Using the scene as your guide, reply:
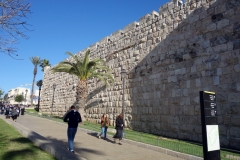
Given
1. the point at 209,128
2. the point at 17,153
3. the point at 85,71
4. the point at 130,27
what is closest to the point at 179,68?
the point at 130,27

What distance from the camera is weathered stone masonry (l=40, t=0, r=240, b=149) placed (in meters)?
7.72

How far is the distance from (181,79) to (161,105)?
1.63m

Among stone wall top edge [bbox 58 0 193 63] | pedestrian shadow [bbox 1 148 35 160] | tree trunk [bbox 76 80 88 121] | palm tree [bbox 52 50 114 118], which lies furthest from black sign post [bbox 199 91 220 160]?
tree trunk [bbox 76 80 88 121]

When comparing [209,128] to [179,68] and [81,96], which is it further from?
[81,96]

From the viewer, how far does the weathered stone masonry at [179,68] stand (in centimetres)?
772

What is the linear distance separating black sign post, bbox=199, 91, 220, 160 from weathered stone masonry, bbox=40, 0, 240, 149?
4721 millimetres

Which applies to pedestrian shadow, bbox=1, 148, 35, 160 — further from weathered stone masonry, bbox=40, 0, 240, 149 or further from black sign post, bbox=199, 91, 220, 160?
weathered stone masonry, bbox=40, 0, 240, 149

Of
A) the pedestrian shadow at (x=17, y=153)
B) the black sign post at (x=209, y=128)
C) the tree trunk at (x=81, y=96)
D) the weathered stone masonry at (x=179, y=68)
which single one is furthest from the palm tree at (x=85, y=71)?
the black sign post at (x=209, y=128)

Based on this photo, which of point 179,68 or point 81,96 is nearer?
point 179,68

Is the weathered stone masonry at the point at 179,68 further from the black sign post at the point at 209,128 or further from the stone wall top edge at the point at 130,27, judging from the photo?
the black sign post at the point at 209,128

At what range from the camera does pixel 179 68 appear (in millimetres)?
9492

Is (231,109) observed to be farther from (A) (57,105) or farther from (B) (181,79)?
(A) (57,105)

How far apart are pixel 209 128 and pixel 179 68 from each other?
6.55m

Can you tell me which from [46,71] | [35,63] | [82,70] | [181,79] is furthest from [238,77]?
[35,63]
